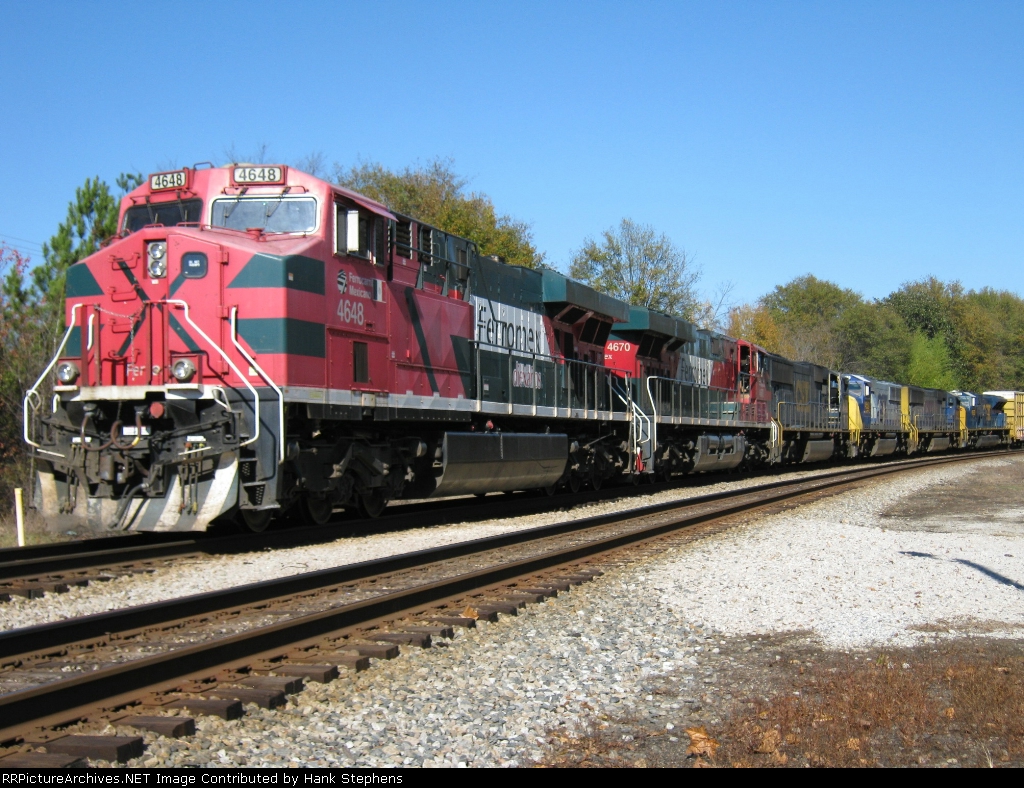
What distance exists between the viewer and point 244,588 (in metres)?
6.62

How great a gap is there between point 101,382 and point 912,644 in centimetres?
782

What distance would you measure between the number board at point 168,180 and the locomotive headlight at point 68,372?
224 centimetres

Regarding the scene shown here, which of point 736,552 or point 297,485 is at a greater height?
point 297,485

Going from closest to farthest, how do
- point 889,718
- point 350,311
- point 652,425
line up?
point 889,718 → point 350,311 → point 652,425

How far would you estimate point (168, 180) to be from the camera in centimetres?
1044

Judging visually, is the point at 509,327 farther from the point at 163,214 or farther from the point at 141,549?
the point at 141,549

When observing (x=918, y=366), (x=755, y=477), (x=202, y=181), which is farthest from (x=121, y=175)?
(x=918, y=366)

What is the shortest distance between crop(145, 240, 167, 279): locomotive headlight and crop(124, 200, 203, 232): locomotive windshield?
2.01 ft

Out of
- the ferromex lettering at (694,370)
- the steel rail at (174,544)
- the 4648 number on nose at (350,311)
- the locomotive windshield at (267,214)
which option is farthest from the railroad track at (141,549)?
the ferromex lettering at (694,370)

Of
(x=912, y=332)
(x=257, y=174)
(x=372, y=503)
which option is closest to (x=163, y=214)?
(x=257, y=174)

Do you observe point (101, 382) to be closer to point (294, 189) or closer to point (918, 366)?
point (294, 189)

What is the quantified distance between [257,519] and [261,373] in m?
1.92

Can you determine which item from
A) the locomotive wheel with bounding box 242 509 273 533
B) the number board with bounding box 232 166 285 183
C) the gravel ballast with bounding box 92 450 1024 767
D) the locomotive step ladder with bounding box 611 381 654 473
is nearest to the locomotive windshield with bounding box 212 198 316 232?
the number board with bounding box 232 166 285 183

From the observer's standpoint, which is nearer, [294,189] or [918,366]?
[294,189]
